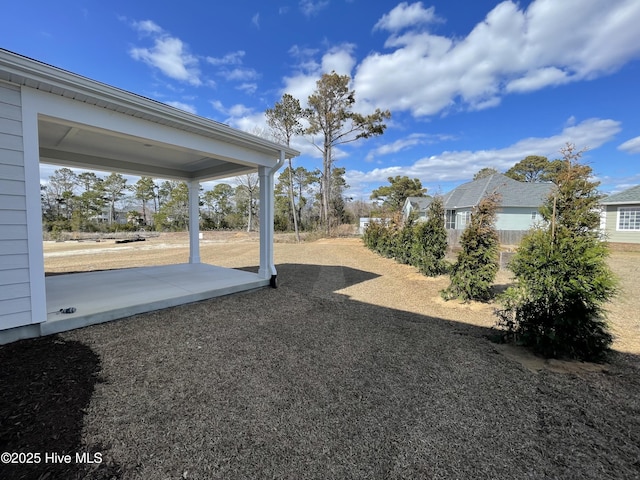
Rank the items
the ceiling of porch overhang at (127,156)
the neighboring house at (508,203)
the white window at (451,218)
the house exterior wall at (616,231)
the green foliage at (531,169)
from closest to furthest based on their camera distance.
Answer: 1. the ceiling of porch overhang at (127,156)
2. the house exterior wall at (616,231)
3. the neighboring house at (508,203)
4. the white window at (451,218)
5. the green foliage at (531,169)

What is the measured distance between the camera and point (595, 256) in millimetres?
3064

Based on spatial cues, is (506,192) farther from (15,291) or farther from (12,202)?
(15,291)

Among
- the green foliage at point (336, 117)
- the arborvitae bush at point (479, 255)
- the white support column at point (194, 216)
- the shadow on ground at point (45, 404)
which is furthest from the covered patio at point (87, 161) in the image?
the green foliage at point (336, 117)

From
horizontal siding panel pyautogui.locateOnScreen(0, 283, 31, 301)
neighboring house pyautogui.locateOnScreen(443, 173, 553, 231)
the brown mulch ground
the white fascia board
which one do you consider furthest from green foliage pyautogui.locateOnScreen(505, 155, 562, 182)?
horizontal siding panel pyautogui.locateOnScreen(0, 283, 31, 301)

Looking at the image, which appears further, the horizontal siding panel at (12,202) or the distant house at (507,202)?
the distant house at (507,202)

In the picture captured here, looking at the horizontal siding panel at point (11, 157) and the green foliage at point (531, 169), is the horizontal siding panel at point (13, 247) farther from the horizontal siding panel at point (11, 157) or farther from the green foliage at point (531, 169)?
the green foliage at point (531, 169)

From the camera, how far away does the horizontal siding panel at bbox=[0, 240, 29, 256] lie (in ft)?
9.56

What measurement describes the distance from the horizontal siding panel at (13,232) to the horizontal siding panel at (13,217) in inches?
1.7

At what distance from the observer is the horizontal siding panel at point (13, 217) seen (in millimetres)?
2900

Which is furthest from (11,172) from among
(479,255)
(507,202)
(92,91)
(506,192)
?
(506,192)

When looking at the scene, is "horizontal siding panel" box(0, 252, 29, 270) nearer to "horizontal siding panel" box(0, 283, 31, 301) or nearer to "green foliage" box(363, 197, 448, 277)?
"horizontal siding panel" box(0, 283, 31, 301)

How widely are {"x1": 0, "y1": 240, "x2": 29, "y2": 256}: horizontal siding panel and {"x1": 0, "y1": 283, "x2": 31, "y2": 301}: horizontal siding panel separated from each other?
36cm

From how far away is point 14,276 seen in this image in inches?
118

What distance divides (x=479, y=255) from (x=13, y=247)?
6783 mm
